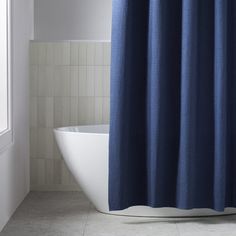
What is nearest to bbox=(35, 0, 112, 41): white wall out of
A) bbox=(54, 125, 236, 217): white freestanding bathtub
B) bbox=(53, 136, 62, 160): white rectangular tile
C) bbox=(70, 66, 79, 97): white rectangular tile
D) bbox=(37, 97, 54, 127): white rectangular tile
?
bbox=(70, 66, 79, 97): white rectangular tile

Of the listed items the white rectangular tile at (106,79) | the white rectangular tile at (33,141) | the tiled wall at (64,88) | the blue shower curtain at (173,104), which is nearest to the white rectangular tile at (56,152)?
the tiled wall at (64,88)

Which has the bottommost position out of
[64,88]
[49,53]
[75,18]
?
[64,88]

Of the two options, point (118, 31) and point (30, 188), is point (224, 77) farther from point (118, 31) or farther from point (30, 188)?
point (30, 188)

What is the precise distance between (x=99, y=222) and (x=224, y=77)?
102 cm

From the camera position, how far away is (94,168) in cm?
328

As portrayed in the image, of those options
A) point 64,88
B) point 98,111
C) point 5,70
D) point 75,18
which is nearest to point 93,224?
point 5,70

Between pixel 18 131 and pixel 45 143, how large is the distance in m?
0.46

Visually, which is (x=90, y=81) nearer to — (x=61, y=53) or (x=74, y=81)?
(x=74, y=81)

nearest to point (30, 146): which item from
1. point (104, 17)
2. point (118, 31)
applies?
point (104, 17)

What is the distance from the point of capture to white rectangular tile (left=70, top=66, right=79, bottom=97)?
13.3 ft

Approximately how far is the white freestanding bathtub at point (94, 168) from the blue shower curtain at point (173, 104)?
12 cm

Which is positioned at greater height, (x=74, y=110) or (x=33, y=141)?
(x=74, y=110)

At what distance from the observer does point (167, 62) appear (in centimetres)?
315

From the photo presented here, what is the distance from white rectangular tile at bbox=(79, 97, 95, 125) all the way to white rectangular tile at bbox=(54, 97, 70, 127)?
9cm
